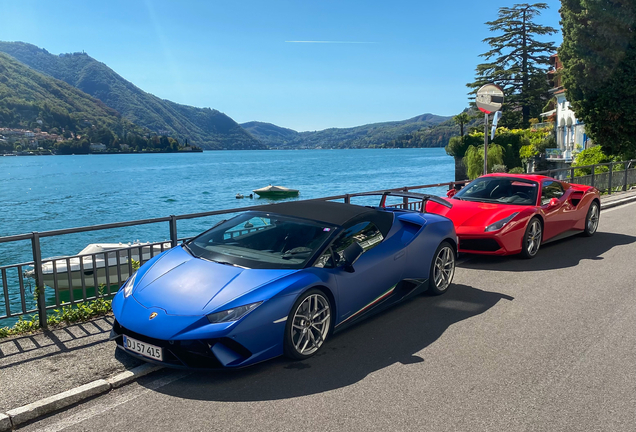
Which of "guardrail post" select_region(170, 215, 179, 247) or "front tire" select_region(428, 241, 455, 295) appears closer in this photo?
"front tire" select_region(428, 241, 455, 295)

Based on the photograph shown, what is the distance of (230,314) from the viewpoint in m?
4.25

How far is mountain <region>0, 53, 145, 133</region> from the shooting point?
520ft

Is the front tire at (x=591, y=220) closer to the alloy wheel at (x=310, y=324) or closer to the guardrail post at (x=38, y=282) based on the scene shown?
the alloy wheel at (x=310, y=324)

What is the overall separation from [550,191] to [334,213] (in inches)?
228

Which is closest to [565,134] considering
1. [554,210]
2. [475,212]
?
[554,210]

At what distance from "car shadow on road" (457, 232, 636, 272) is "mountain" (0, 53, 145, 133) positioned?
6890 inches

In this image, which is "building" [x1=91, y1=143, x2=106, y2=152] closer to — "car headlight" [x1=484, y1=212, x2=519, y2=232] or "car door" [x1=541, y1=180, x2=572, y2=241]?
"car door" [x1=541, y1=180, x2=572, y2=241]

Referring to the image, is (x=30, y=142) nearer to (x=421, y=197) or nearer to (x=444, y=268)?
(x=421, y=197)

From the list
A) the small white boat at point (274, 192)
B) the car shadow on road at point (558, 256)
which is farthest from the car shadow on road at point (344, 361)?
the small white boat at point (274, 192)

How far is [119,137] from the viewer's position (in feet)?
651

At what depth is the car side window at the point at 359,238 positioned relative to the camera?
208 inches

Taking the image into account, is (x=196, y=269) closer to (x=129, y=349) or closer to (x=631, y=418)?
(x=129, y=349)

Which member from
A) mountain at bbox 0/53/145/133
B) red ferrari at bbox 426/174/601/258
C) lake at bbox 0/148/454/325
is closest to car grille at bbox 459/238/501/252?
red ferrari at bbox 426/174/601/258

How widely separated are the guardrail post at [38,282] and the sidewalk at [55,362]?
0.78ft
